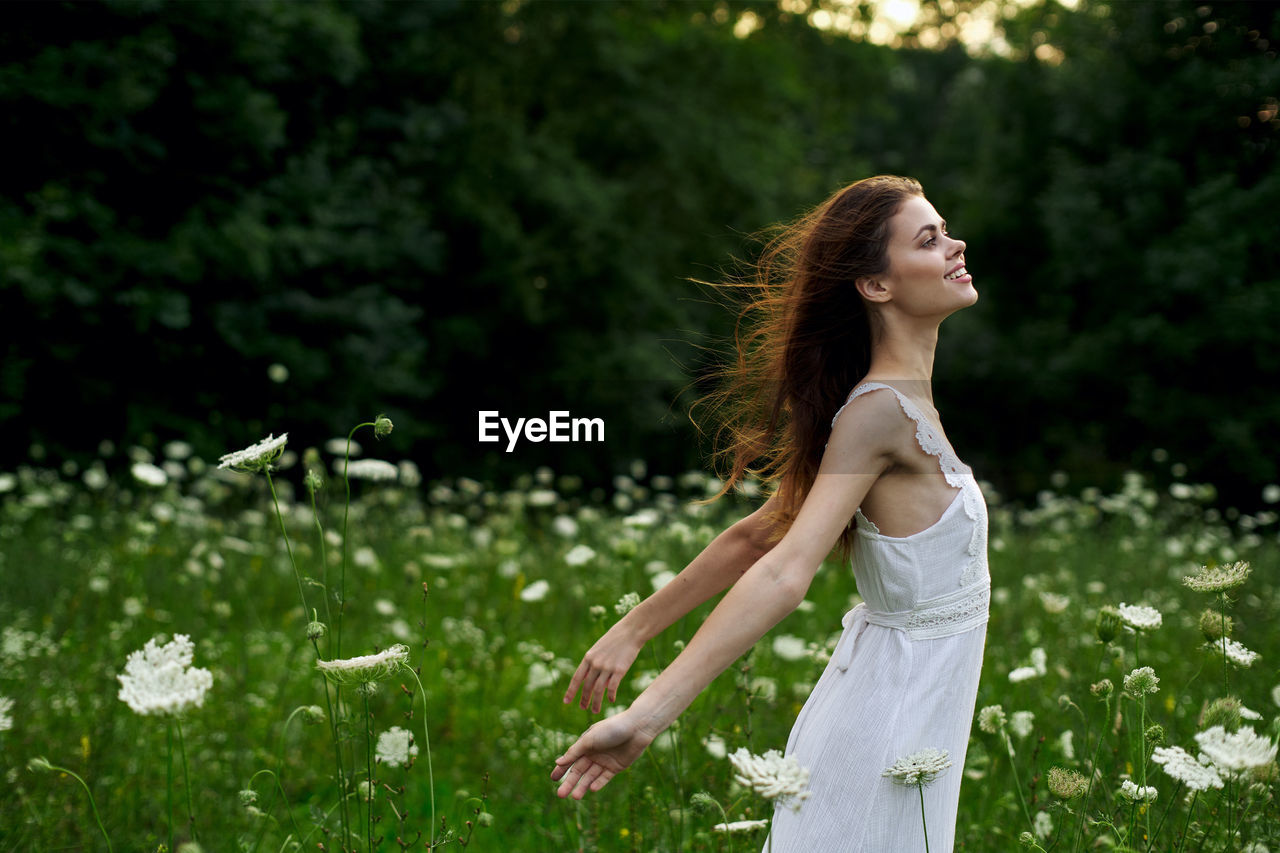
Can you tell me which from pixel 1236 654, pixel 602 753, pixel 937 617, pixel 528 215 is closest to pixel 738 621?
pixel 602 753

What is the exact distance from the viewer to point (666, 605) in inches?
81.3

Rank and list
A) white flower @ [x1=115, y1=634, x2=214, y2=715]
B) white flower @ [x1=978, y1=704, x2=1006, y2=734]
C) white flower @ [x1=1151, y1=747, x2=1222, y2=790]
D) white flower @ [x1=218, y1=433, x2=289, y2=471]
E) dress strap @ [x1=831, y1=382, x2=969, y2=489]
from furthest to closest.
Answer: white flower @ [x1=978, y1=704, x2=1006, y2=734] < dress strap @ [x1=831, y1=382, x2=969, y2=489] < white flower @ [x1=218, y1=433, x2=289, y2=471] < white flower @ [x1=1151, y1=747, x2=1222, y2=790] < white flower @ [x1=115, y1=634, x2=214, y2=715]

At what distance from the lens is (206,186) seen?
1066 centimetres

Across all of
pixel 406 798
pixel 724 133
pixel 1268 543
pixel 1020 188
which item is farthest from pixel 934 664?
pixel 1020 188

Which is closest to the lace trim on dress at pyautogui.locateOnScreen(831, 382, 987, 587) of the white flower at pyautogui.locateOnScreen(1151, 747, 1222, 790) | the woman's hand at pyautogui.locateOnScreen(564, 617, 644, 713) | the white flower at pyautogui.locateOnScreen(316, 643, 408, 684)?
the white flower at pyautogui.locateOnScreen(1151, 747, 1222, 790)

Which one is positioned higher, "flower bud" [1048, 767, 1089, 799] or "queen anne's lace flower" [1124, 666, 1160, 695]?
"queen anne's lace flower" [1124, 666, 1160, 695]

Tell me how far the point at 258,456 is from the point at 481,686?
2.43 metres

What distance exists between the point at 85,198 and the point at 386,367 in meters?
3.66

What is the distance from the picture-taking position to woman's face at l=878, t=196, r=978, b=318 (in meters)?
1.98

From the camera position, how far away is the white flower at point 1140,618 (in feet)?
6.35

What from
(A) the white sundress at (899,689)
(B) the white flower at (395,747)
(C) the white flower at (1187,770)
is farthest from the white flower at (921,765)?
(B) the white flower at (395,747)

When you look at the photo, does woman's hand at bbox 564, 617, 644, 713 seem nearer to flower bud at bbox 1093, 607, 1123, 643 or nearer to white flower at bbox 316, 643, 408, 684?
white flower at bbox 316, 643, 408, 684

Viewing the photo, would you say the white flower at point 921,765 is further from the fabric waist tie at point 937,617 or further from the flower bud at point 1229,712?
the flower bud at point 1229,712

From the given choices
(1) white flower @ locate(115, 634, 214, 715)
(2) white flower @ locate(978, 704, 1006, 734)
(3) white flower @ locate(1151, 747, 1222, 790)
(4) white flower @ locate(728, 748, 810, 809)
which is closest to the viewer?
(4) white flower @ locate(728, 748, 810, 809)
